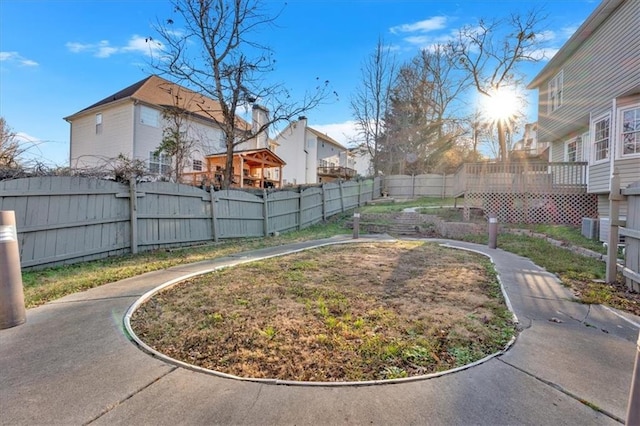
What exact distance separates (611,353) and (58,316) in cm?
542

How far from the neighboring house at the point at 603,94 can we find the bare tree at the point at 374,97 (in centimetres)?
1499

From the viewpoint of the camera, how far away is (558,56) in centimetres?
1311

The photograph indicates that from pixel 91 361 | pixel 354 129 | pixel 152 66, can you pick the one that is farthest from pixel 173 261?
pixel 354 129

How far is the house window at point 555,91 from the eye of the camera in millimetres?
13711

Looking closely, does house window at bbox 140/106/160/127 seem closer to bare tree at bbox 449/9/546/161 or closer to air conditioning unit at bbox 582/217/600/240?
bare tree at bbox 449/9/546/161

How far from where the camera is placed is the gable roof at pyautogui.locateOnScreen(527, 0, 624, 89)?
9758mm

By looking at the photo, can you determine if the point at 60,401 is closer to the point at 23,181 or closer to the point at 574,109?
the point at 23,181

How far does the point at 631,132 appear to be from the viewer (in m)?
9.32

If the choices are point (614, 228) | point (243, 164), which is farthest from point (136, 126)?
point (614, 228)

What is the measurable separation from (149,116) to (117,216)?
554 inches

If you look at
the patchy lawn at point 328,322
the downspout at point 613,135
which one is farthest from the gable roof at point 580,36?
the patchy lawn at point 328,322

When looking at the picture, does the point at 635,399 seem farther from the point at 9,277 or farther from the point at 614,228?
the point at 614,228

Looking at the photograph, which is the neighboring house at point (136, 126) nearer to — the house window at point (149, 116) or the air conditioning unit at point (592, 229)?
the house window at point (149, 116)

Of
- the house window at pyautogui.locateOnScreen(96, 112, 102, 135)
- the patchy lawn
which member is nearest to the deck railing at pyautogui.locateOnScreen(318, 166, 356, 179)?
the house window at pyautogui.locateOnScreen(96, 112, 102, 135)
